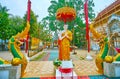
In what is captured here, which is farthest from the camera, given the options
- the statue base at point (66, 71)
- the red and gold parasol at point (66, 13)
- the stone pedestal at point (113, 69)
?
the red and gold parasol at point (66, 13)

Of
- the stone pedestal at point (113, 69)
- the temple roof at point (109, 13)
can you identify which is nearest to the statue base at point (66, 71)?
the stone pedestal at point (113, 69)

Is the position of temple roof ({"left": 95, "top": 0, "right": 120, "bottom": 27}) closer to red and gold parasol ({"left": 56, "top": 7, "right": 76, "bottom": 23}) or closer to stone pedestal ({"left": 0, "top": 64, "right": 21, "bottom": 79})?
red and gold parasol ({"left": 56, "top": 7, "right": 76, "bottom": 23})

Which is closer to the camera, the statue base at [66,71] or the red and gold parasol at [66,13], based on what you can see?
the statue base at [66,71]

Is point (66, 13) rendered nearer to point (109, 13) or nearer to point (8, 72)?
point (8, 72)

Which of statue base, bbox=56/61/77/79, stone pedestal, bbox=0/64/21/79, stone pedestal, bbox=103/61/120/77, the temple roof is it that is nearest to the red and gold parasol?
statue base, bbox=56/61/77/79

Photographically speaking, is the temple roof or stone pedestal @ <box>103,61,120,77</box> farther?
the temple roof

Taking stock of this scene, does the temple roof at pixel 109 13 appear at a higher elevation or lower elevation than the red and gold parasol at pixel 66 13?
higher

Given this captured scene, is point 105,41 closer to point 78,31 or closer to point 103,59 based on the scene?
point 103,59

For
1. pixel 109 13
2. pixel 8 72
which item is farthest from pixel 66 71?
pixel 109 13

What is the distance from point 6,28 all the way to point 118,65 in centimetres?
2195

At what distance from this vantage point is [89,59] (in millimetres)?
12398

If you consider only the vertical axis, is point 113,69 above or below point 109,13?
below

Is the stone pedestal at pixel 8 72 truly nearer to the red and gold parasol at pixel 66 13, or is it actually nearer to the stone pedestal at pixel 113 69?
the red and gold parasol at pixel 66 13

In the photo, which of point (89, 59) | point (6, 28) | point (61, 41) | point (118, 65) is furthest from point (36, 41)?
point (118, 65)
